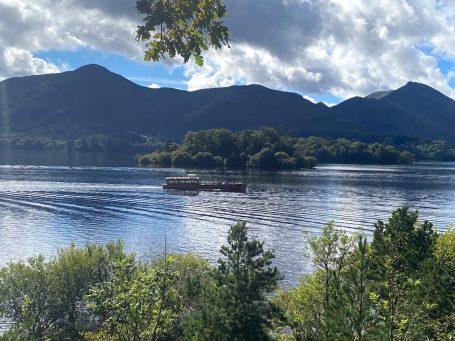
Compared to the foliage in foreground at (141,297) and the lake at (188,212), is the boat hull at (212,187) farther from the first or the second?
the foliage in foreground at (141,297)

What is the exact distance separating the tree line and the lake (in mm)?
17917

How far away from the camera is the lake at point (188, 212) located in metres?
89.9

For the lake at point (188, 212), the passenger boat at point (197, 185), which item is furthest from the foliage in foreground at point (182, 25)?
the passenger boat at point (197, 185)

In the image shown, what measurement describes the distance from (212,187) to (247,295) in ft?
444

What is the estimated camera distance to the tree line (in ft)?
90.9

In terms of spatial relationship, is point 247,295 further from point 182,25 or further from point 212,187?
point 212,187

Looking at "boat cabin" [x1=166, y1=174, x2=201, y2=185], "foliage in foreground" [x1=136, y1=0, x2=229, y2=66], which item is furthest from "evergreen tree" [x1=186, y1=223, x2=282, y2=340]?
"boat cabin" [x1=166, y1=174, x2=201, y2=185]

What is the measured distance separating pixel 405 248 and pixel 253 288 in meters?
15.7

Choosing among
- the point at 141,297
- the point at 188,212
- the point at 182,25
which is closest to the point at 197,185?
the point at 188,212

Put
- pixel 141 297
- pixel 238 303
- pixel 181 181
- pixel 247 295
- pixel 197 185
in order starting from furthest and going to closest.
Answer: pixel 197 185
pixel 181 181
pixel 247 295
pixel 238 303
pixel 141 297

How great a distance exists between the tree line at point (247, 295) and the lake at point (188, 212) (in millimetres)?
17917

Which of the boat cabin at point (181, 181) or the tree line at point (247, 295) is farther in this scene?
the boat cabin at point (181, 181)

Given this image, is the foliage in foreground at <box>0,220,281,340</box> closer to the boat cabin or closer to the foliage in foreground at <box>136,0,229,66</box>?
the foliage in foreground at <box>136,0,229,66</box>

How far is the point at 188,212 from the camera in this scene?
124688 mm
